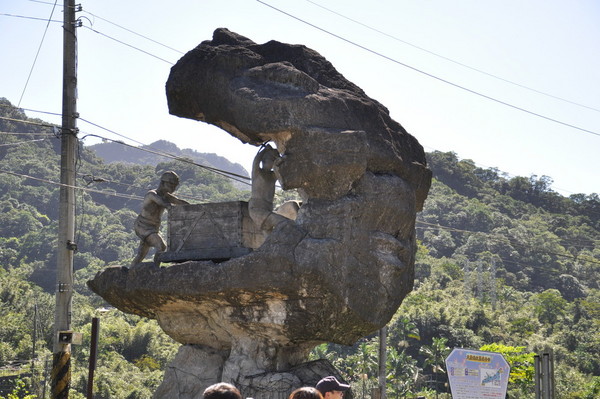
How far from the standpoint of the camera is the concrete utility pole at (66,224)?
45.7 ft

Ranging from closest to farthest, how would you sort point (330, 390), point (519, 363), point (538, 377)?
point (330, 390)
point (538, 377)
point (519, 363)

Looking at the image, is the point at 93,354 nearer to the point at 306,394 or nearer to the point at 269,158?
the point at 269,158

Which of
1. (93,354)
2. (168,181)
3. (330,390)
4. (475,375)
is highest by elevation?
(168,181)

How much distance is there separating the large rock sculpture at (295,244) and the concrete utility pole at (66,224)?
227 centimetres

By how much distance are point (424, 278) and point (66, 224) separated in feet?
182

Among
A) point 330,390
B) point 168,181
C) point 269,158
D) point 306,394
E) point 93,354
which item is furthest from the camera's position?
point 168,181

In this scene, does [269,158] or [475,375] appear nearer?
[475,375]

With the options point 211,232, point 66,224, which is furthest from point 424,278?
point 211,232

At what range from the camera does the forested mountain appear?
129 feet

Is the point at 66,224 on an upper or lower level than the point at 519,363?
upper

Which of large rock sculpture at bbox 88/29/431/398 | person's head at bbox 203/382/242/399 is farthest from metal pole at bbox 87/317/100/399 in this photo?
person's head at bbox 203/382/242/399

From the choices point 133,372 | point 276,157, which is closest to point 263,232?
point 276,157

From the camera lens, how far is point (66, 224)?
14438 millimetres

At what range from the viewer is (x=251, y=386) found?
11211mm
